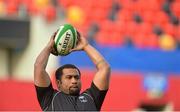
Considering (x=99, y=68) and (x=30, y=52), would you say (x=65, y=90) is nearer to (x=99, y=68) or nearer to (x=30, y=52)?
(x=99, y=68)

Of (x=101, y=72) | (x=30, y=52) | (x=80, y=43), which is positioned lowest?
(x=30, y=52)

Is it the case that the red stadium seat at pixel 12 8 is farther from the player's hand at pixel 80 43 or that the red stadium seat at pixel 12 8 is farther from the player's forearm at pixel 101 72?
the player's forearm at pixel 101 72

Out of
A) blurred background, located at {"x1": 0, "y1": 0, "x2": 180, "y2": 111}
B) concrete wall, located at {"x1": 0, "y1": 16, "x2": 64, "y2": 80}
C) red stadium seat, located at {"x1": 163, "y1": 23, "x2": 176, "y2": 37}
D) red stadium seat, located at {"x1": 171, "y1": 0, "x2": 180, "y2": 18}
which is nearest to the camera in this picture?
blurred background, located at {"x1": 0, "y1": 0, "x2": 180, "y2": 111}

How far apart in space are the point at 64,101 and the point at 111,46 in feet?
33.6

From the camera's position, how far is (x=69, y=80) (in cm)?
553

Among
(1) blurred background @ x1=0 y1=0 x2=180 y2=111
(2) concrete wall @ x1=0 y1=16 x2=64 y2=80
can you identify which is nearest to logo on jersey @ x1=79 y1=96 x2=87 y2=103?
(1) blurred background @ x1=0 y1=0 x2=180 y2=111

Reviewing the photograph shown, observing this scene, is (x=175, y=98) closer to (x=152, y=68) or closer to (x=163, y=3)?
(x=152, y=68)

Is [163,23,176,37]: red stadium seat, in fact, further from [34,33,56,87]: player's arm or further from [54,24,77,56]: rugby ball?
[34,33,56,87]: player's arm

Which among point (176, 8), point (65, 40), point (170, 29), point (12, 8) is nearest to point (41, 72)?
point (65, 40)

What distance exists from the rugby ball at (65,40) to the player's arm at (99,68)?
0.11m

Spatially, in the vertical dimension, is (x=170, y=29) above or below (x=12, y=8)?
below

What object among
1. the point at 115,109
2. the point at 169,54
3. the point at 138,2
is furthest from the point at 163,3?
the point at 115,109

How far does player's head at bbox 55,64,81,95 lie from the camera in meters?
5.52

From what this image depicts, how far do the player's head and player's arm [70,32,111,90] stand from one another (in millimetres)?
228
